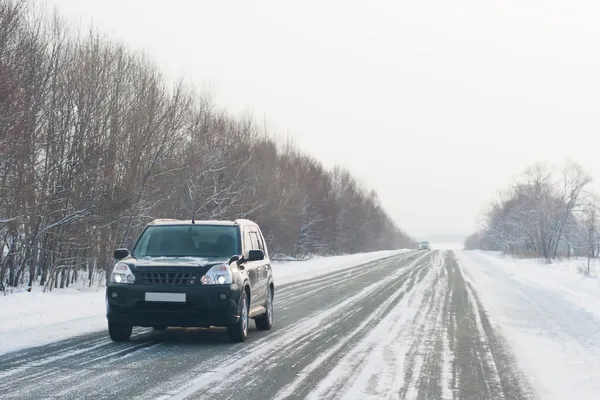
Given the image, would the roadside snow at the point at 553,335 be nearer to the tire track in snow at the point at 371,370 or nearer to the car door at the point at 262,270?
the tire track in snow at the point at 371,370

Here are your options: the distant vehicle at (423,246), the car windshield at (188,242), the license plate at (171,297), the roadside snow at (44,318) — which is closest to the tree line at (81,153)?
the roadside snow at (44,318)

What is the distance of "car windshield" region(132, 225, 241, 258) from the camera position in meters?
11.1

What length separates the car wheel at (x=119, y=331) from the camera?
10.2m

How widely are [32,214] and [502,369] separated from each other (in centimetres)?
1396

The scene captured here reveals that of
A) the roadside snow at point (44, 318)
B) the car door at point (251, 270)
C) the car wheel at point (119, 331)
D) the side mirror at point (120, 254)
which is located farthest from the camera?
the car door at point (251, 270)

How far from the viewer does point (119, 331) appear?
1030 cm

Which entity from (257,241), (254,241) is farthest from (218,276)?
(257,241)

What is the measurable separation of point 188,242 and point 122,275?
1387 millimetres

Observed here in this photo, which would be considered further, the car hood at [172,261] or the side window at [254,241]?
the side window at [254,241]

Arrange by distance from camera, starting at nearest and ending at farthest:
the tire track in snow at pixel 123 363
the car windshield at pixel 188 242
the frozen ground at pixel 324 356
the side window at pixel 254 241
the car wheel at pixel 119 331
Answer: the tire track in snow at pixel 123 363
the frozen ground at pixel 324 356
the car wheel at pixel 119 331
the car windshield at pixel 188 242
the side window at pixel 254 241

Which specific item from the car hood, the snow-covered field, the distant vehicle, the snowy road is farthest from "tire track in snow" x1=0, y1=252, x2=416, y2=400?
the distant vehicle

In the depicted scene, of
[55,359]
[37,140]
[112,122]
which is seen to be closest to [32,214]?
[37,140]

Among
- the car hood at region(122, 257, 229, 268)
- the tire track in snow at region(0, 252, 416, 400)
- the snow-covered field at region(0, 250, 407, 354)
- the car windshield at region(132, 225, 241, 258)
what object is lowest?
the tire track in snow at region(0, 252, 416, 400)

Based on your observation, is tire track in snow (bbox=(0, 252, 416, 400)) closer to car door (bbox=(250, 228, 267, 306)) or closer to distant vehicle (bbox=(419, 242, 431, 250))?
car door (bbox=(250, 228, 267, 306))
